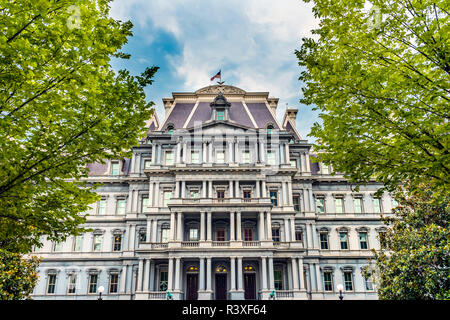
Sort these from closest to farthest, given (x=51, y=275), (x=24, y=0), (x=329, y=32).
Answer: (x=24, y=0) → (x=329, y=32) → (x=51, y=275)

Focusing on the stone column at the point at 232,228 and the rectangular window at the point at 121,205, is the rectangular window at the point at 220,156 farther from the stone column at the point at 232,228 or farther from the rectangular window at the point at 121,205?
the rectangular window at the point at 121,205

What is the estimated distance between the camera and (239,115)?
40062mm

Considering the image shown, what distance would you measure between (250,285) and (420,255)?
1942cm

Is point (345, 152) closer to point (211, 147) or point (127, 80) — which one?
point (127, 80)

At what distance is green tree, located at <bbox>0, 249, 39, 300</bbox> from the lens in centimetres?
1720

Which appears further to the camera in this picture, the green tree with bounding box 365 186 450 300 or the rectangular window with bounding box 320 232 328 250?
the rectangular window with bounding box 320 232 328 250

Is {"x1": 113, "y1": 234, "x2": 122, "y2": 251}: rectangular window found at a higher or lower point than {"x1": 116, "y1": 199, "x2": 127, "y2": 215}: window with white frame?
lower

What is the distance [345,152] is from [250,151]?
92.4ft

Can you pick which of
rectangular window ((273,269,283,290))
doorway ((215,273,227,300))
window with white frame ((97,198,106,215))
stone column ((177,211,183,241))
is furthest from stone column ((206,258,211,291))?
window with white frame ((97,198,106,215))

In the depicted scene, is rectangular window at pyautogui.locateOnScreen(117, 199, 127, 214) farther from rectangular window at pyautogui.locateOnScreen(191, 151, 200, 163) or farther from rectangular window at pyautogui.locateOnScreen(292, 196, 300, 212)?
rectangular window at pyautogui.locateOnScreen(292, 196, 300, 212)

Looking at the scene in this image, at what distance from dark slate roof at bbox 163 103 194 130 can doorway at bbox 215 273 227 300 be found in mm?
17830
